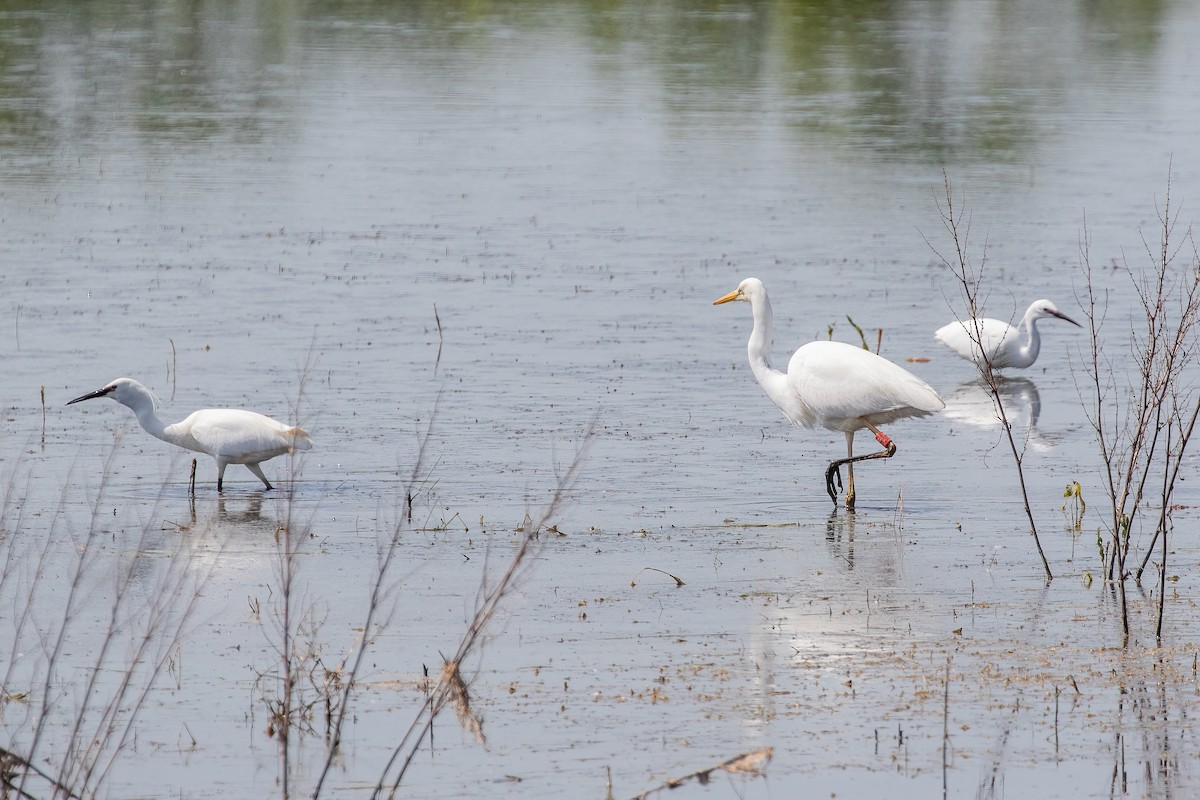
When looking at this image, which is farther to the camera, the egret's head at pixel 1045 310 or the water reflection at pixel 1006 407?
the egret's head at pixel 1045 310

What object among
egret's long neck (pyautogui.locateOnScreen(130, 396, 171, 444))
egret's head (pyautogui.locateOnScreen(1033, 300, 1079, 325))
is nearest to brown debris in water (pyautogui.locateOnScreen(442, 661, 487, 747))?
egret's long neck (pyautogui.locateOnScreen(130, 396, 171, 444))

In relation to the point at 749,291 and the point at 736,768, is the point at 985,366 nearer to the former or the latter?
the point at 749,291

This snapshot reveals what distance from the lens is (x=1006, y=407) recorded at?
1477cm

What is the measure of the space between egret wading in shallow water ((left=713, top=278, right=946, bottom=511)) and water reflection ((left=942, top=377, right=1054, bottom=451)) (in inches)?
67.2

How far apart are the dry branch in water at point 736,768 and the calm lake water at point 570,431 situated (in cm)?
7

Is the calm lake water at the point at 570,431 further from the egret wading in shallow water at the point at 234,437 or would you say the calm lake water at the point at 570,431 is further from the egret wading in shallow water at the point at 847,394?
the egret wading in shallow water at the point at 847,394

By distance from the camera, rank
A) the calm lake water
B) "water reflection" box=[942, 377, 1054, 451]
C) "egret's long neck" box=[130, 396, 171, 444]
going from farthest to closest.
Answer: "water reflection" box=[942, 377, 1054, 451] < "egret's long neck" box=[130, 396, 171, 444] < the calm lake water

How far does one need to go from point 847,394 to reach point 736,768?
600 cm

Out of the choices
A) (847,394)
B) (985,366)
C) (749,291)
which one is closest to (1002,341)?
(985,366)

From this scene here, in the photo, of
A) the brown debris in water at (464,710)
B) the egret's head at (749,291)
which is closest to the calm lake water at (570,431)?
the brown debris in water at (464,710)

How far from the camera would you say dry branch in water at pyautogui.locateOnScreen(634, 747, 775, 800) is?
5746mm

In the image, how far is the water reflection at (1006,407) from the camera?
13.7 metres

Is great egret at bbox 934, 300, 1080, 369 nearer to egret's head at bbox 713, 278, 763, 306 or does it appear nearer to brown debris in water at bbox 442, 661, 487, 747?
egret's head at bbox 713, 278, 763, 306

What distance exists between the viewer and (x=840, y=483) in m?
12.0
